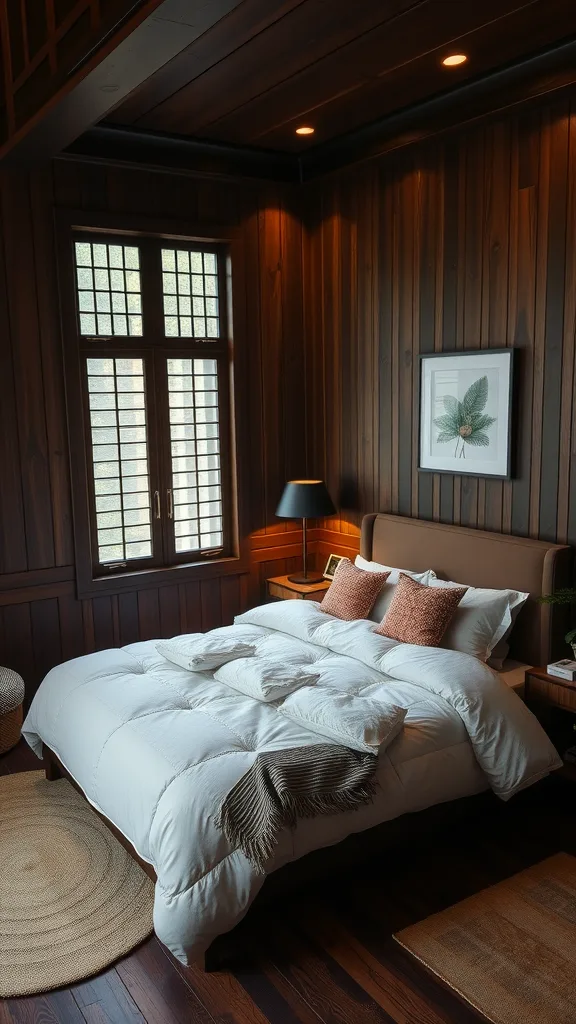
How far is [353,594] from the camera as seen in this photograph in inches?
163

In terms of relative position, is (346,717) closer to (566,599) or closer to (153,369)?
(566,599)

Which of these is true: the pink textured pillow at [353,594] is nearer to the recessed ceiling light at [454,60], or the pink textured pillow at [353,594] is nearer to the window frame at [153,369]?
the window frame at [153,369]

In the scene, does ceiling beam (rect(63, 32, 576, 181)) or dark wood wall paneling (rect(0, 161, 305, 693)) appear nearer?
ceiling beam (rect(63, 32, 576, 181))

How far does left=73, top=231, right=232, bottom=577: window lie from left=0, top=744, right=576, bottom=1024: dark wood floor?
242 centimetres

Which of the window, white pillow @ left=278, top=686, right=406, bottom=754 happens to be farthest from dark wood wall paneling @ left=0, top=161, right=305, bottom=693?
white pillow @ left=278, top=686, right=406, bottom=754

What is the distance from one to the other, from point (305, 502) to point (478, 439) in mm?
1183

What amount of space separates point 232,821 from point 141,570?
2.50m

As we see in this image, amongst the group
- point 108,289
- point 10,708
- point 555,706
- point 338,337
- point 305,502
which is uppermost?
point 108,289

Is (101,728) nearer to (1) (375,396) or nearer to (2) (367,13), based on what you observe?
(1) (375,396)

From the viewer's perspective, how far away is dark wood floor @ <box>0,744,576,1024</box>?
7.80 feet

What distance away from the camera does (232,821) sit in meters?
2.50

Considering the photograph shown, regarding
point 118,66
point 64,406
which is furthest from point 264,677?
point 118,66

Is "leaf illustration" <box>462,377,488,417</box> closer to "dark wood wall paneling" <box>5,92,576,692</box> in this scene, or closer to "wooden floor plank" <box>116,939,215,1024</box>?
"dark wood wall paneling" <box>5,92,576,692</box>

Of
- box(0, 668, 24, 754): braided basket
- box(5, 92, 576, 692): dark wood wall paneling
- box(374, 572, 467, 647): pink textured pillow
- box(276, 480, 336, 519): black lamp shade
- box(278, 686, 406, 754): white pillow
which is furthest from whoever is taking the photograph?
box(276, 480, 336, 519): black lamp shade
